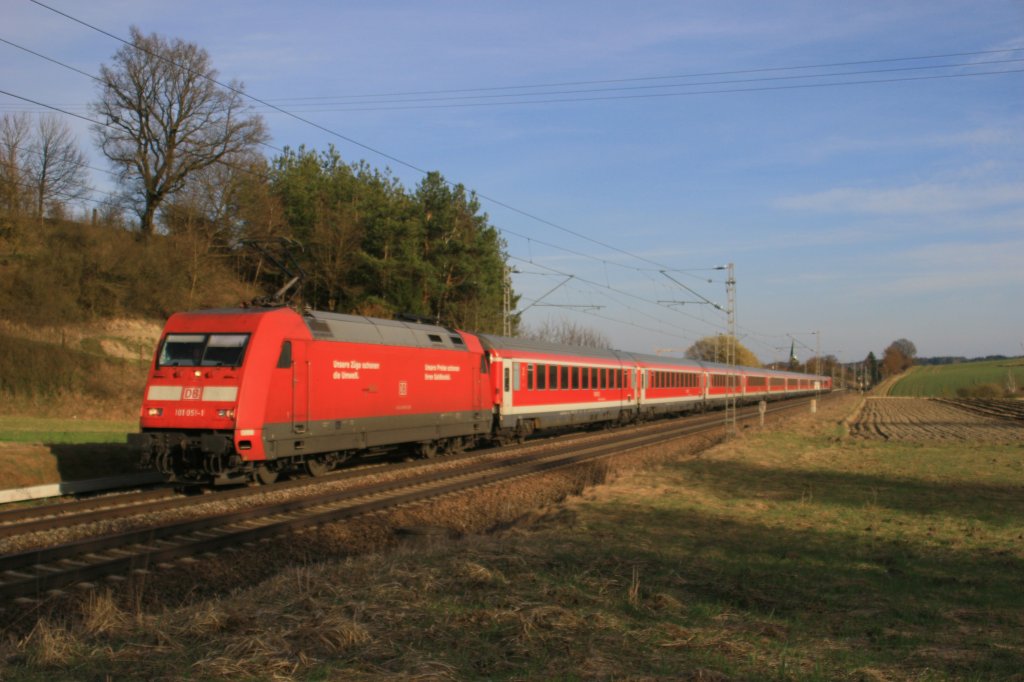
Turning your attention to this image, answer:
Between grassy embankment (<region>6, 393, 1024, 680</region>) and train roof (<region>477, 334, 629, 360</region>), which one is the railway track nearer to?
grassy embankment (<region>6, 393, 1024, 680</region>)

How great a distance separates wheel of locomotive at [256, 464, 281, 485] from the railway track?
17.5 inches

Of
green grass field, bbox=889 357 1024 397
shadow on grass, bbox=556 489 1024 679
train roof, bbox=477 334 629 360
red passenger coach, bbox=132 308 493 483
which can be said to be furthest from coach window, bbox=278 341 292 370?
green grass field, bbox=889 357 1024 397

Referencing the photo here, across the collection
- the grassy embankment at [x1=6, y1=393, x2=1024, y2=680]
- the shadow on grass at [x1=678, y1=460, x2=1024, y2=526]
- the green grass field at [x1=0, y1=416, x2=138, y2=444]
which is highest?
the green grass field at [x1=0, y1=416, x2=138, y2=444]

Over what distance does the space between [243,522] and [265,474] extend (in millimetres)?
3559

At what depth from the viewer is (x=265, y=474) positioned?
1581 centimetres

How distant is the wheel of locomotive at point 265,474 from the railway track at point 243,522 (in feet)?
1.46

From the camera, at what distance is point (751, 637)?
611 centimetres

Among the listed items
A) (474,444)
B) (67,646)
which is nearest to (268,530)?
(67,646)

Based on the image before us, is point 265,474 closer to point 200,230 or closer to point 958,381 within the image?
point 200,230

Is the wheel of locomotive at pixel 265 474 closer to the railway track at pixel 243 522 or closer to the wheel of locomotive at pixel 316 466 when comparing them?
the railway track at pixel 243 522

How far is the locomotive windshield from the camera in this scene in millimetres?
14742

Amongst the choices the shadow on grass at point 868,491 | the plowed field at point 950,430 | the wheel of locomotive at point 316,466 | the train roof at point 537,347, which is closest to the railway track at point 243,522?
the wheel of locomotive at point 316,466

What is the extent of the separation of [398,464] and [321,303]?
27367 millimetres

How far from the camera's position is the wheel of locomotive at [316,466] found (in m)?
17.3
